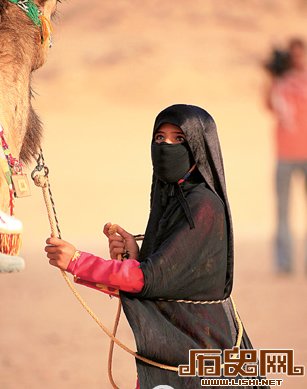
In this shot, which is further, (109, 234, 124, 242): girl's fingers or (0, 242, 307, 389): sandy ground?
(0, 242, 307, 389): sandy ground

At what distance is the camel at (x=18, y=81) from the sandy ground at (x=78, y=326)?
3590 mm

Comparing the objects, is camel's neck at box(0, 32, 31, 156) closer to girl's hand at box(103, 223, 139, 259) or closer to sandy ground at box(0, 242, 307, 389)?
girl's hand at box(103, 223, 139, 259)

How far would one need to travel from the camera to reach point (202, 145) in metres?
4.14

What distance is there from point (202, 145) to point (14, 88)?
2.46ft

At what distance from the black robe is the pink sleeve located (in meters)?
0.04

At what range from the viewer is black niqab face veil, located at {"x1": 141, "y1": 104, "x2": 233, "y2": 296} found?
162 inches

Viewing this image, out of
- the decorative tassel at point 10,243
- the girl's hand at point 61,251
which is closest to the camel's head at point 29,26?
the girl's hand at point 61,251

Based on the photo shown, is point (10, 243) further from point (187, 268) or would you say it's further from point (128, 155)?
point (128, 155)

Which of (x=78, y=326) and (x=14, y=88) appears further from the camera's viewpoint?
(x=78, y=326)

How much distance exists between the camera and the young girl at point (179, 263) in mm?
4047

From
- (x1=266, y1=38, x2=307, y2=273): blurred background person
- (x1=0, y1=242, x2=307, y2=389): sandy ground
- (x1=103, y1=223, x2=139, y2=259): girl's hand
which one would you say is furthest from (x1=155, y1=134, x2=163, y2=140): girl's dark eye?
(x1=266, y1=38, x2=307, y2=273): blurred background person

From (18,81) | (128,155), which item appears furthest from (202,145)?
(128,155)

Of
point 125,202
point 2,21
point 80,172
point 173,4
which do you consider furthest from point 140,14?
point 2,21

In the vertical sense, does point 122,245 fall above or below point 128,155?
below
